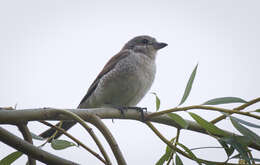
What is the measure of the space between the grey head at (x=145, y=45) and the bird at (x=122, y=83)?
9.1 inches

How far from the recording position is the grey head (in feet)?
12.8

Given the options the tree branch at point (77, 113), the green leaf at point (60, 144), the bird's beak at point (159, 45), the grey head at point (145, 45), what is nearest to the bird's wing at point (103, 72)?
the grey head at point (145, 45)

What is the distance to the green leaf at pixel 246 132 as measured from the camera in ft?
4.32

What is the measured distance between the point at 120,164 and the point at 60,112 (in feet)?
1.03

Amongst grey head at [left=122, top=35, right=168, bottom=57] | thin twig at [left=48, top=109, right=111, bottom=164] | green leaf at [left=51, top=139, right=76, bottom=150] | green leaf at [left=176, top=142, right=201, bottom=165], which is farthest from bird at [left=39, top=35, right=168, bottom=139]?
thin twig at [left=48, top=109, right=111, bottom=164]

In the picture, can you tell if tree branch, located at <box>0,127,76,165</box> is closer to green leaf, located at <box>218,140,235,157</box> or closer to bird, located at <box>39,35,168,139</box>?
green leaf, located at <box>218,140,235,157</box>

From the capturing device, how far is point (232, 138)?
133 centimetres

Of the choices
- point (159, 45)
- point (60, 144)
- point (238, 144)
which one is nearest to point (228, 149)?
point (238, 144)

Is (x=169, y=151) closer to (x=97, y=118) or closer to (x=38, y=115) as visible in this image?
(x=97, y=118)

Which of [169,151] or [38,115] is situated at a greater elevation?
[38,115]

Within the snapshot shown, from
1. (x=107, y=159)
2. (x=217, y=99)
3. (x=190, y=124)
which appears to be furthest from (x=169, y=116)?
(x=107, y=159)

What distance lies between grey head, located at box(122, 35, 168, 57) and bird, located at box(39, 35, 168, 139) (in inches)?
9.1

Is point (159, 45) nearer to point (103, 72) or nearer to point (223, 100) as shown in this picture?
point (103, 72)

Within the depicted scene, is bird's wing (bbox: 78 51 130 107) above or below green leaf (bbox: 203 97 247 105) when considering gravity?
below
